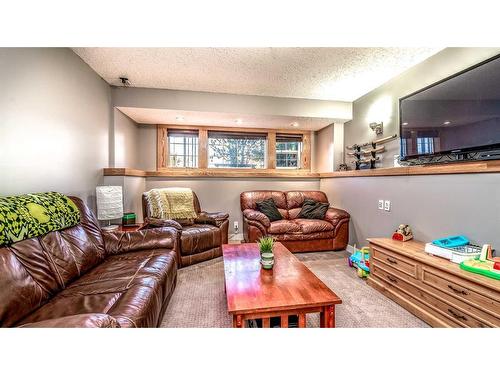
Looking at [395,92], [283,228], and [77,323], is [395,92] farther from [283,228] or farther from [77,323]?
[77,323]

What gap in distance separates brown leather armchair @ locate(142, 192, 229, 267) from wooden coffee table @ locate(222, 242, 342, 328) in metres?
0.99

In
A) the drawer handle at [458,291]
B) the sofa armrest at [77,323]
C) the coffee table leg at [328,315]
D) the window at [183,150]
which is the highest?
the window at [183,150]

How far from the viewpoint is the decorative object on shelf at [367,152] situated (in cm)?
292

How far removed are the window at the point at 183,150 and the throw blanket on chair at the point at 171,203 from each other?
862 millimetres

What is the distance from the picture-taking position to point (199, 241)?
8.87 feet

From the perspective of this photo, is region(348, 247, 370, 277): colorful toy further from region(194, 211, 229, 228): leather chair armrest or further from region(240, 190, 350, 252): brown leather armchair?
region(194, 211, 229, 228): leather chair armrest

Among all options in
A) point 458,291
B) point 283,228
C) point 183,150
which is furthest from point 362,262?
point 183,150

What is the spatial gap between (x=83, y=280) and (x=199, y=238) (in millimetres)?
1345

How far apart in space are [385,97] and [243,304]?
3.23 m

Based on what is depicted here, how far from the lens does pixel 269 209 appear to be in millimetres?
3561

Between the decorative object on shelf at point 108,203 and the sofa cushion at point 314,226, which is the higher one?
the decorative object on shelf at point 108,203

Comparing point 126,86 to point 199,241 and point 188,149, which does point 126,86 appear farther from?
point 199,241

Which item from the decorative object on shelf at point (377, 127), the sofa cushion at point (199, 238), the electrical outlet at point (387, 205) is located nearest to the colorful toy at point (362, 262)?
the electrical outlet at point (387, 205)

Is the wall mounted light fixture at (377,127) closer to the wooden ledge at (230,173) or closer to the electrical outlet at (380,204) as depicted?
the electrical outlet at (380,204)
